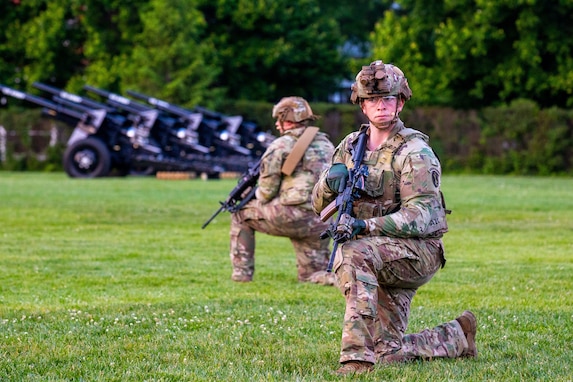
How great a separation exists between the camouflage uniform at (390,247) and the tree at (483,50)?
3746 centimetres

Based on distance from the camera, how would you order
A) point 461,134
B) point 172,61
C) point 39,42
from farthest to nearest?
1. point 39,42
2. point 172,61
3. point 461,134

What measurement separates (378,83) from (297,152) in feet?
15.6

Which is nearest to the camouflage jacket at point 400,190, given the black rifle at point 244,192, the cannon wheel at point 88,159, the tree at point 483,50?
the black rifle at point 244,192

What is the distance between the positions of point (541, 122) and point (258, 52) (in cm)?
A: 1446

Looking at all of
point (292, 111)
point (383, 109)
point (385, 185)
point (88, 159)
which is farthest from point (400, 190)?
point (88, 159)

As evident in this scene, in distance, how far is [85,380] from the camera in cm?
684

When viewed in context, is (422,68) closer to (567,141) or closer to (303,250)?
(567,141)

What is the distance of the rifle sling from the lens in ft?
38.5

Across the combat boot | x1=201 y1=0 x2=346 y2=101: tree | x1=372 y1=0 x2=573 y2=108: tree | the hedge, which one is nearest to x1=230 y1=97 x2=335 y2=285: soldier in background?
the combat boot

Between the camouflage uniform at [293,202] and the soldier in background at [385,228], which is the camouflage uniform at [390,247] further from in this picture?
the camouflage uniform at [293,202]

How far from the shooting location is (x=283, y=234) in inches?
473

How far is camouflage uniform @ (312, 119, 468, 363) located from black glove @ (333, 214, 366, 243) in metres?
0.07

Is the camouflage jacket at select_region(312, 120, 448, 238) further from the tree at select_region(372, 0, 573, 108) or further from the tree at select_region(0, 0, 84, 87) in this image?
the tree at select_region(0, 0, 84, 87)

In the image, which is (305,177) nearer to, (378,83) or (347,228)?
(378,83)
